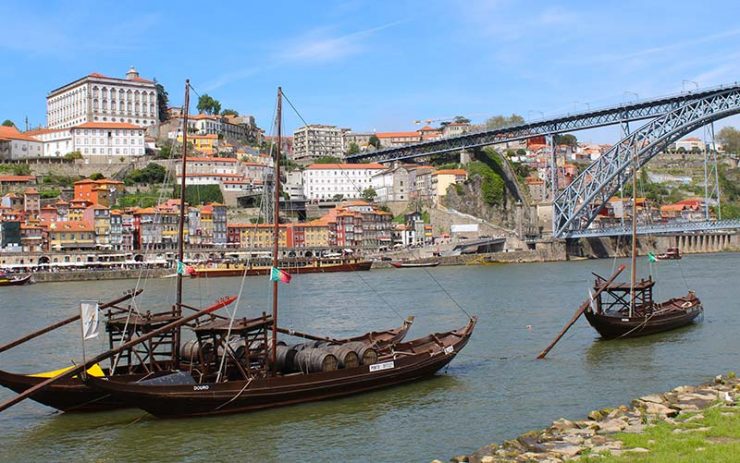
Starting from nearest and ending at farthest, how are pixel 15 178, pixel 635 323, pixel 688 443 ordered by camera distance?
pixel 688 443 < pixel 635 323 < pixel 15 178

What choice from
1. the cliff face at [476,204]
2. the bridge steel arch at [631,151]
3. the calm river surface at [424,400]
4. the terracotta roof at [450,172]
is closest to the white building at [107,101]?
the terracotta roof at [450,172]

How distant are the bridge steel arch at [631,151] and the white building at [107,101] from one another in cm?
5552

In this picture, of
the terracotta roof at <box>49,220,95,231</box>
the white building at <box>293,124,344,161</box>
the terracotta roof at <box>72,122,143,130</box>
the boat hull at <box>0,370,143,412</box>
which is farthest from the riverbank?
the white building at <box>293,124,344,161</box>

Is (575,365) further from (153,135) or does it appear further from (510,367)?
(153,135)

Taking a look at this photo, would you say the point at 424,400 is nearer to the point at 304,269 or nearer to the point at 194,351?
the point at 194,351

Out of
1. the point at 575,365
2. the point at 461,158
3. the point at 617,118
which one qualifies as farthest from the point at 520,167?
the point at 575,365

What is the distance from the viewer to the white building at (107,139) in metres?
89.7

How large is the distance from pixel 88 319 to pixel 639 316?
1441 cm

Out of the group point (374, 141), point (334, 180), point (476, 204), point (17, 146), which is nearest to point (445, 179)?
point (476, 204)

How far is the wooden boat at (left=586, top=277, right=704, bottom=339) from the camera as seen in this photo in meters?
20.5

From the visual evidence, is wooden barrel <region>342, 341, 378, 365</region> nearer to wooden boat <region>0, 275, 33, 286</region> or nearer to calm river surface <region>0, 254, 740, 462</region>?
calm river surface <region>0, 254, 740, 462</region>

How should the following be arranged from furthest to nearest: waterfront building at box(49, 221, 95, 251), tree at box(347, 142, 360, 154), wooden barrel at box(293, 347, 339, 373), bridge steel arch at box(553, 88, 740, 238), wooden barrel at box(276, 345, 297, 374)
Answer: tree at box(347, 142, 360, 154) < waterfront building at box(49, 221, 95, 251) < bridge steel arch at box(553, 88, 740, 238) < wooden barrel at box(276, 345, 297, 374) < wooden barrel at box(293, 347, 339, 373)

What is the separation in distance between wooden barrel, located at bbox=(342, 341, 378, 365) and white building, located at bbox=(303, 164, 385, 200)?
78434 mm

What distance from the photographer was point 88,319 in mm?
12656
